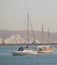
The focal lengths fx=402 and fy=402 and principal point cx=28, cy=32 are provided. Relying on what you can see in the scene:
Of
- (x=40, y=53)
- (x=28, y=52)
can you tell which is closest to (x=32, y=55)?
(x=28, y=52)

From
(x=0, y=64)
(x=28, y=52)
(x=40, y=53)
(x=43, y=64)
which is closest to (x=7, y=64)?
(x=0, y=64)

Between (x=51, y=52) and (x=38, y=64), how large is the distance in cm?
3476

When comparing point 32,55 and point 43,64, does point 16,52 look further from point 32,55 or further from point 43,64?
point 43,64

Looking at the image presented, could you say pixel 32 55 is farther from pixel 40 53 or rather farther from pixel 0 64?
pixel 0 64

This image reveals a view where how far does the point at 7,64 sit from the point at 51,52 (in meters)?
35.9

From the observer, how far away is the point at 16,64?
53.2 meters

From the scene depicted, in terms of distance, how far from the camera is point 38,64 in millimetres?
53438

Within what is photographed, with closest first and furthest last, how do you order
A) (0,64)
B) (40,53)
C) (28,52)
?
(0,64)
(28,52)
(40,53)

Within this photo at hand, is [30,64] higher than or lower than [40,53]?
higher

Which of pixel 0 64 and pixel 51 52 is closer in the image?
pixel 0 64

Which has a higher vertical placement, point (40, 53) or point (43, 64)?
point (43, 64)

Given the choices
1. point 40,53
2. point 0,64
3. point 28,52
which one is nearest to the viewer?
point 0,64

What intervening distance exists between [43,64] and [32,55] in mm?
23844

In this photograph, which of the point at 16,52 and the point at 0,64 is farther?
the point at 16,52
